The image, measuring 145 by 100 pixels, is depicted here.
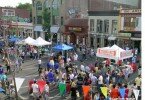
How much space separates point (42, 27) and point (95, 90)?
43.6 meters

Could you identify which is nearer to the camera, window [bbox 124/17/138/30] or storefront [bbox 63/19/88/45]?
window [bbox 124/17/138/30]

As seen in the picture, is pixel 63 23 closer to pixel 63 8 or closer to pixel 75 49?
pixel 63 8

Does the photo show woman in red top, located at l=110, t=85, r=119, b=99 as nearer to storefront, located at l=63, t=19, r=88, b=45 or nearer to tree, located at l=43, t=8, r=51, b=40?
storefront, located at l=63, t=19, r=88, b=45

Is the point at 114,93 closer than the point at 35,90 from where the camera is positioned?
Yes

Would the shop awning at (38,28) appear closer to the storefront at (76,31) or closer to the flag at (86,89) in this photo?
the storefront at (76,31)

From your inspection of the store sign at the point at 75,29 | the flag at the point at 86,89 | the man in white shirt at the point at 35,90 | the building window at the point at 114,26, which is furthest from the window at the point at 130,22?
the man in white shirt at the point at 35,90

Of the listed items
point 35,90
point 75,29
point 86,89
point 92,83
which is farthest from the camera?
point 75,29

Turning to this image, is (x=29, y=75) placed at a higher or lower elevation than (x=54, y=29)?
lower

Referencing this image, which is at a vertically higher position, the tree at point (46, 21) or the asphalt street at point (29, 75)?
the tree at point (46, 21)

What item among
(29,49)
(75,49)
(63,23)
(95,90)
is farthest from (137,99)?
(63,23)

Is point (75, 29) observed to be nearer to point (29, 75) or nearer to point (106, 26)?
point (106, 26)

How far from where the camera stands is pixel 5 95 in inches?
689

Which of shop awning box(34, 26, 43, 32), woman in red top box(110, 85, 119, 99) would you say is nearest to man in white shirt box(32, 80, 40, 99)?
woman in red top box(110, 85, 119, 99)

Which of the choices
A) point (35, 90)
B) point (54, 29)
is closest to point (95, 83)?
point (35, 90)
